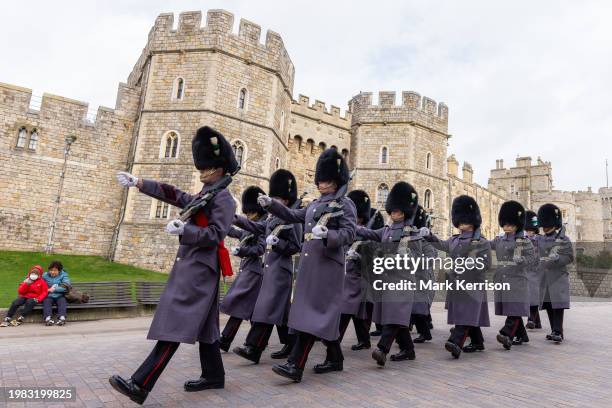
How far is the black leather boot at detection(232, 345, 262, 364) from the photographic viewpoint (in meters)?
5.25

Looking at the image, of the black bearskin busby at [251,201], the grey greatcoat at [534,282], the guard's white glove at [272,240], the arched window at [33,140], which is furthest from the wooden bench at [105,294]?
the arched window at [33,140]

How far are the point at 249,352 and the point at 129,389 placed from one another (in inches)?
81.7

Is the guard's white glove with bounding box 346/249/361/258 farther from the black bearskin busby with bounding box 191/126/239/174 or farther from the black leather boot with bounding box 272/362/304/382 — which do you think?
the black bearskin busby with bounding box 191/126/239/174

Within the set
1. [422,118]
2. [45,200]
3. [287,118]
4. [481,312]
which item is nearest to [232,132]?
[287,118]

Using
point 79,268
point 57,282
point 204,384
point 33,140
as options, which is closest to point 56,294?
point 57,282

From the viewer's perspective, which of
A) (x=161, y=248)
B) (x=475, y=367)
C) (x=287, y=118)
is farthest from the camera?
(x=287, y=118)

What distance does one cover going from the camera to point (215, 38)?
66.7 feet

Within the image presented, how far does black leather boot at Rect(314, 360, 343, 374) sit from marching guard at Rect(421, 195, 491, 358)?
1853 mm

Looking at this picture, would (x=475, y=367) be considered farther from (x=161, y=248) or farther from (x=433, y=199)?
(x=433, y=199)

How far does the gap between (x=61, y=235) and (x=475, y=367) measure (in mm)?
20036

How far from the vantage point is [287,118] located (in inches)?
965

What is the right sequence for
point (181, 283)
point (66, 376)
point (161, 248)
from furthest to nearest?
1. point (161, 248)
2. point (66, 376)
3. point (181, 283)

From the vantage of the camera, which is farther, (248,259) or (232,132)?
(232,132)

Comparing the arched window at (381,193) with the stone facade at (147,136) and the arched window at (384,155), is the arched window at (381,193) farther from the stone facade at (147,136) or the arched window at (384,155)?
the stone facade at (147,136)
